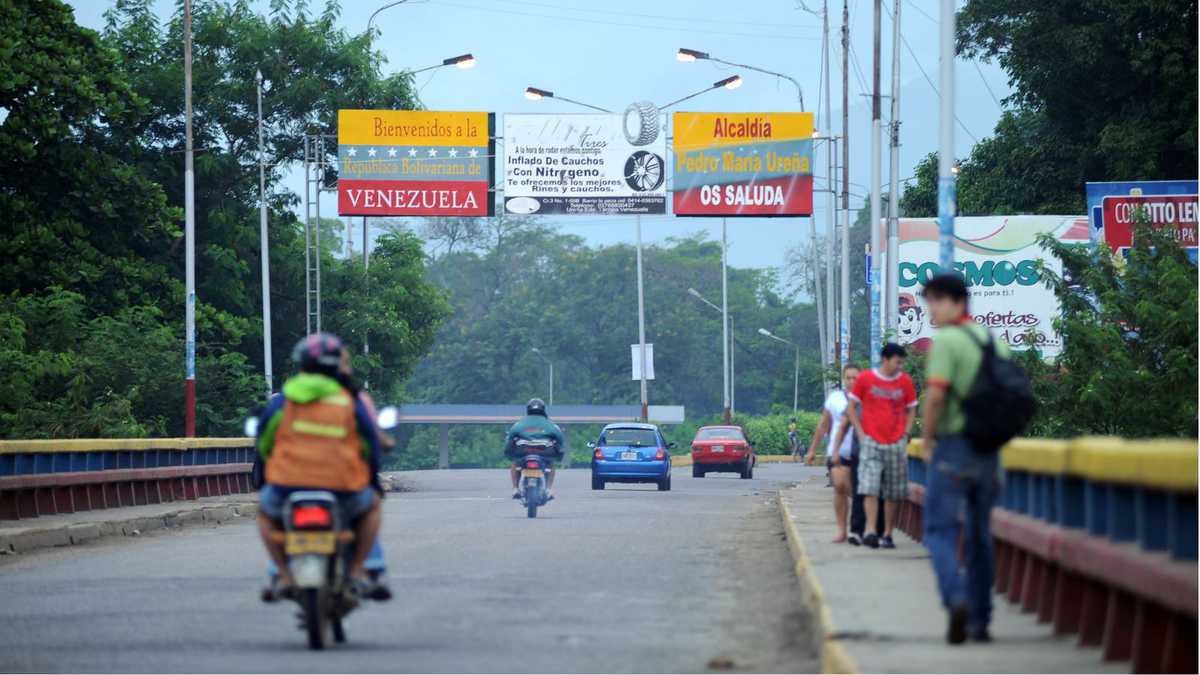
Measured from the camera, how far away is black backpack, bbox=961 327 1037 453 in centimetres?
929

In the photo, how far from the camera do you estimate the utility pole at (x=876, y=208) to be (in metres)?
30.8

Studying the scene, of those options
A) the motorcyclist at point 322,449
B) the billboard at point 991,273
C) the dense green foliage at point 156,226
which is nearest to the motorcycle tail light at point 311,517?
the motorcyclist at point 322,449

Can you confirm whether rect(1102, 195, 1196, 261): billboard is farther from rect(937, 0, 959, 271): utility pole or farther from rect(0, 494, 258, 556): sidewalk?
rect(937, 0, 959, 271): utility pole

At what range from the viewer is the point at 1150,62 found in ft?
141

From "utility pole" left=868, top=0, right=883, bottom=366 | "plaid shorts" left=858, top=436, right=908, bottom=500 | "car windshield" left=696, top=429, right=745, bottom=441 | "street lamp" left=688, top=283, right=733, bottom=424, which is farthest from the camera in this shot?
"street lamp" left=688, top=283, right=733, bottom=424

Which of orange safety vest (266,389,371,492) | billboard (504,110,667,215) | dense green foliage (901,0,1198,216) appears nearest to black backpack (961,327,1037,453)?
orange safety vest (266,389,371,492)

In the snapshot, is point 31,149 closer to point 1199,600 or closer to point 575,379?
point 1199,600

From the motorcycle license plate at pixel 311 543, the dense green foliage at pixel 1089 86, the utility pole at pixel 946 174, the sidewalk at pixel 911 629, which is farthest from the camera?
the dense green foliage at pixel 1089 86

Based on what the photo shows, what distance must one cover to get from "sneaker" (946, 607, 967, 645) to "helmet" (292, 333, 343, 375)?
351 centimetres

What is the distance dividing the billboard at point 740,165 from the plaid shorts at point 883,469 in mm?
26009

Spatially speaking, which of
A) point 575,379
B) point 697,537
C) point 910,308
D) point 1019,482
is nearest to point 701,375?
point 575,379

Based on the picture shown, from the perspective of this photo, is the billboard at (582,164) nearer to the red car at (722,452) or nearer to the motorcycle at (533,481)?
the red car at (722,452)

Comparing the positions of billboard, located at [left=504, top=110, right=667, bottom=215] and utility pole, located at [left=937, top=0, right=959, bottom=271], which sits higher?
billboard, located at [left=504, top=110, right=667, bottom=215]

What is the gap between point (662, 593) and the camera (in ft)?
46.6
